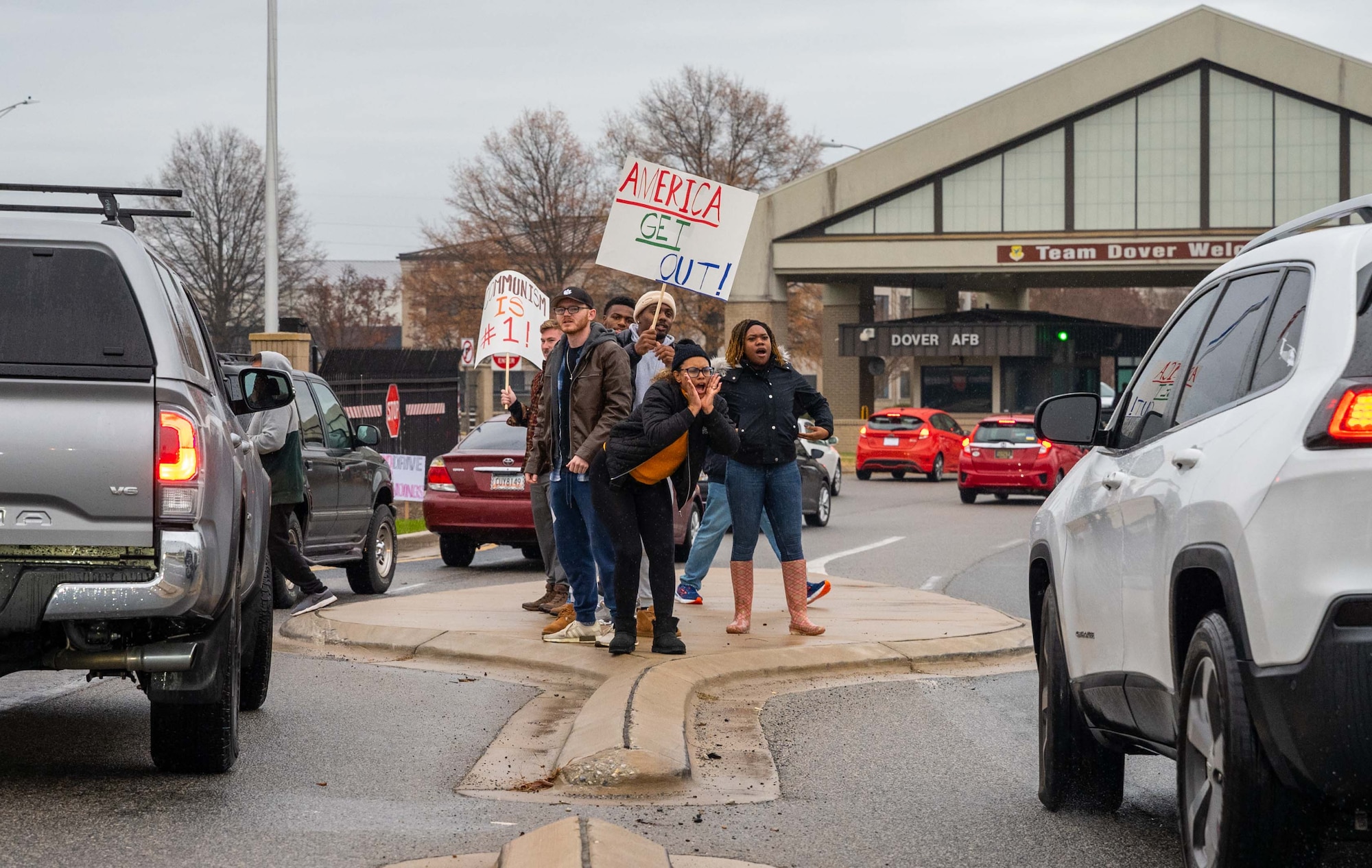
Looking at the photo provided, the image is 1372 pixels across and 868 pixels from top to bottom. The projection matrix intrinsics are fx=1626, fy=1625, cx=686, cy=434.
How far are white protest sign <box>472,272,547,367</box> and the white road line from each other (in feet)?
12.3

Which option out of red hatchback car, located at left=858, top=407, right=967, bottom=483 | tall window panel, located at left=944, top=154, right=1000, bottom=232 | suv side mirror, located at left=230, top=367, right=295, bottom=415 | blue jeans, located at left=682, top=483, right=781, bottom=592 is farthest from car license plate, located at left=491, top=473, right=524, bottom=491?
tall window panel, located at left=944, top=154, right=1000, bottom=232

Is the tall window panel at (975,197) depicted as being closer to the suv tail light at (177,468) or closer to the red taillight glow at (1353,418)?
the suv tail light at (177,468)

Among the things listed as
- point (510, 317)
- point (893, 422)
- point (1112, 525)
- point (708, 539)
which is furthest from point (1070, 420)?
point (893, 422)

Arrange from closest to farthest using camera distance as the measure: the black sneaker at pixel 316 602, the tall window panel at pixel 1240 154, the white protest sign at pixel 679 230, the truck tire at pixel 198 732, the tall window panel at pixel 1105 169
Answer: the truck tire at pixel 198 732 < the white protest sign at pixel 679 230 < the black sneaker at pixel 316 602 < the tall window panel at pixel 1240 154 < the tall window panel at pixel 1105 169

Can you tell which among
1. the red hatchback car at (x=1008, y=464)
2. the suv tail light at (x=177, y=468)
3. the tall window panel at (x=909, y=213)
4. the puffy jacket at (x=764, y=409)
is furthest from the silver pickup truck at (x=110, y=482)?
the tall window panel at (x=909, y=213)

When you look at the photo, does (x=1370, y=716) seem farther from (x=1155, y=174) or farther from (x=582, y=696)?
(x=1155, y=174)

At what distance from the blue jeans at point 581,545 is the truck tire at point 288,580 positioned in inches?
119

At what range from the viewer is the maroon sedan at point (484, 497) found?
15109 mm

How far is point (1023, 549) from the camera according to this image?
18.5 metres

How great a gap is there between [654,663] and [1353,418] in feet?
17.3

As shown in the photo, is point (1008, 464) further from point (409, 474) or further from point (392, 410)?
point (409, 474)

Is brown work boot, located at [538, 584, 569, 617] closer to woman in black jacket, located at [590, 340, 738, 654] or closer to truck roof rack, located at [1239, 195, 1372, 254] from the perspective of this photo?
woman in black jacket, located at [590, 340, 738, 654]

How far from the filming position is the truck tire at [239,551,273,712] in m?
7.22

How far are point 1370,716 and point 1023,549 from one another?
1535cm
